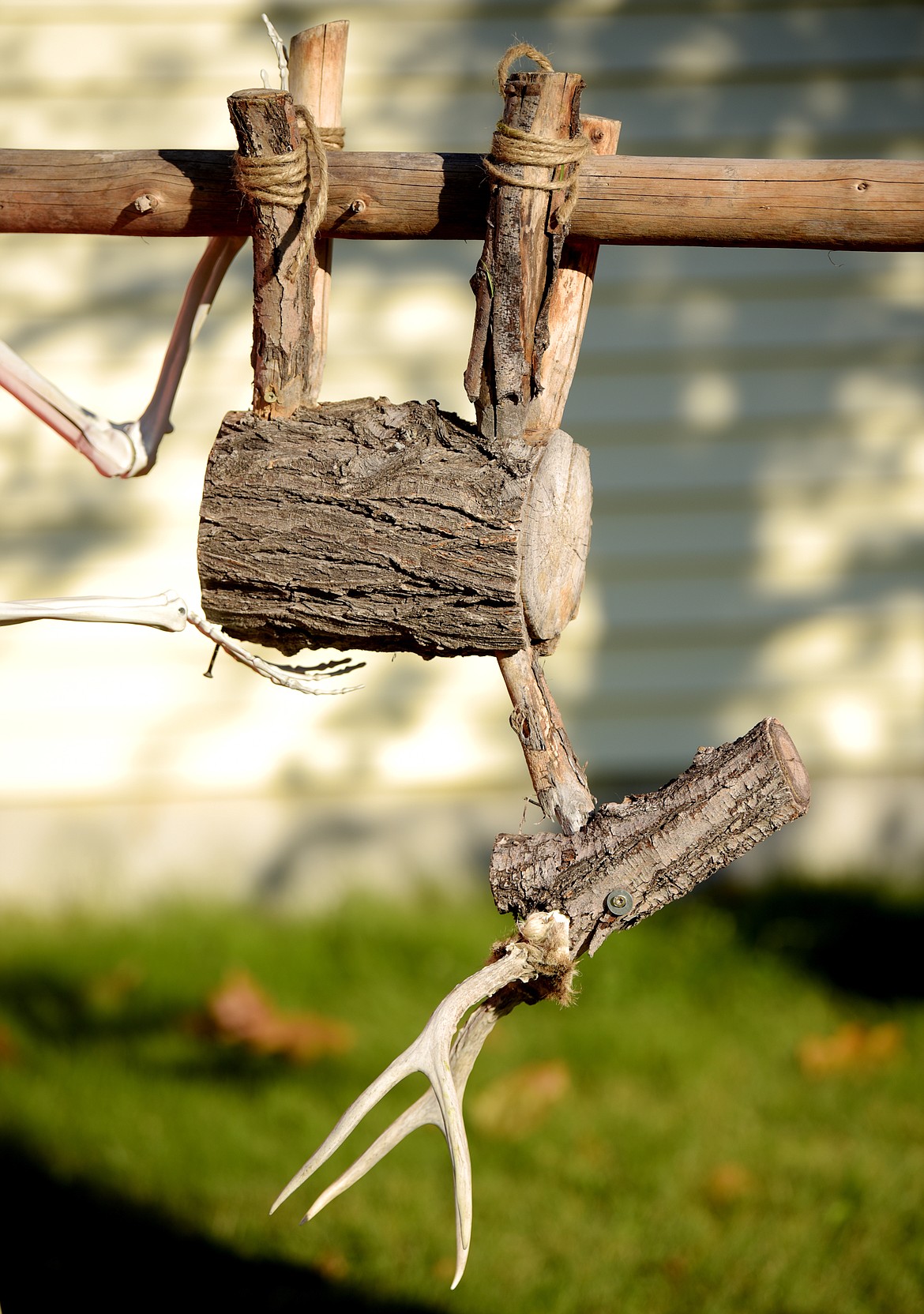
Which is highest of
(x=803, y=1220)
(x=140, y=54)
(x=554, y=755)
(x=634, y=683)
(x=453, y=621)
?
(x=140, y=54)

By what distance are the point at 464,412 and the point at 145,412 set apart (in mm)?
1834

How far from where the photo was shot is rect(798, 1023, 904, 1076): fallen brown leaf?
3.01 m

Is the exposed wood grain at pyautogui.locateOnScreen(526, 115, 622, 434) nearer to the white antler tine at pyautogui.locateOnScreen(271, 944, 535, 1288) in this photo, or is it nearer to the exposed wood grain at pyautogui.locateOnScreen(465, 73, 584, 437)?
the exposed wood grain at pyautogui.locateOnScreen(465, 73, 584, 437)

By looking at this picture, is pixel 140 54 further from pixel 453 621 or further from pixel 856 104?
pixel 453 621

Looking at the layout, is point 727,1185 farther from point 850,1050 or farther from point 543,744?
point 543,744

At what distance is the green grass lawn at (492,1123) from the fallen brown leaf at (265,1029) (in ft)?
0.12

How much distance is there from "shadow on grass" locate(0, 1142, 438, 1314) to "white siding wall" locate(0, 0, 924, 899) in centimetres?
124

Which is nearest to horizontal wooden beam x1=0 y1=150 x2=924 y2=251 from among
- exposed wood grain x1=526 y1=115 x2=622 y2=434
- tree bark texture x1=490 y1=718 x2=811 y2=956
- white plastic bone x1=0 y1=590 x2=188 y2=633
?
exposed wood grain x1=526 y1=115 x2=622 y2=434

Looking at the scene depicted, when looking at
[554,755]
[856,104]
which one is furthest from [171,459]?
[554,755]

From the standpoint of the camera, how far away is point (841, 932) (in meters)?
3.48

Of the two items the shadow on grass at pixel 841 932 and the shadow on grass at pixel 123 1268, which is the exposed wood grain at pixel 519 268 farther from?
the shadow on grass at pixel 841 932

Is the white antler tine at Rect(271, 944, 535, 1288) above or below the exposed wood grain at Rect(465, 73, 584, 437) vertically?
below

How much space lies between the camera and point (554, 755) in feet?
4.93

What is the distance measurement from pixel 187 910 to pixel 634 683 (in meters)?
1.46
